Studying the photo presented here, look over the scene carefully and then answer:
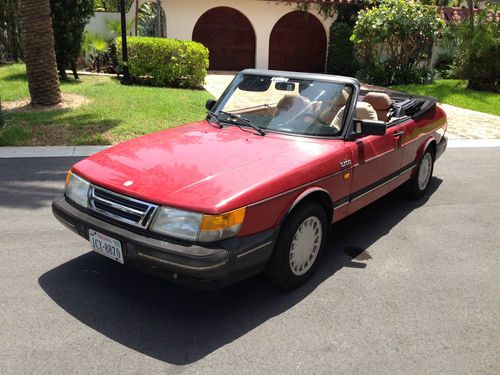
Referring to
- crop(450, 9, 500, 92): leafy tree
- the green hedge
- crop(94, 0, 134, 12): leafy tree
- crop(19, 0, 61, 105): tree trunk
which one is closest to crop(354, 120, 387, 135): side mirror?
crop(19, 0, 61, 105): tree trunk

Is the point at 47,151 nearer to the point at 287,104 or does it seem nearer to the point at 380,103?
the point at 287,104

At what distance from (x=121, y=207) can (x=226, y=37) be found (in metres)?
18.7

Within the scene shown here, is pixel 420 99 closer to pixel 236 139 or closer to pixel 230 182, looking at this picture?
pixel 236 139

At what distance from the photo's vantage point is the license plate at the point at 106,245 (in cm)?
325

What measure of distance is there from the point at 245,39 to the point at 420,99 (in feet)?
51.9

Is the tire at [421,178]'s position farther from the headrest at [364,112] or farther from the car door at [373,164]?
the headrest at [364,112]

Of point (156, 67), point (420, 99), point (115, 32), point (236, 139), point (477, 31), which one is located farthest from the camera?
point (115, 32)

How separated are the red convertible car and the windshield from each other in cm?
1

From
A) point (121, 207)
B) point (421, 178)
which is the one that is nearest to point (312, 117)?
point (121, 207)

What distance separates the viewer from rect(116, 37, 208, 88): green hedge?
1395 cm

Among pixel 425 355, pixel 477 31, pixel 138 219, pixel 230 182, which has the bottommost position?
pixel 425 355

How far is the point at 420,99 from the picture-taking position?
6.29 m

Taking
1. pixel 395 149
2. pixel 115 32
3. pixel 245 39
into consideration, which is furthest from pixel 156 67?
pixel 395 149

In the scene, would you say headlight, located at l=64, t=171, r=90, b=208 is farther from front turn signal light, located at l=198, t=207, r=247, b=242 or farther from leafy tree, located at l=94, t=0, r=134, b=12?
leafy tree, located at l=94, t=0, r=134, b=12
